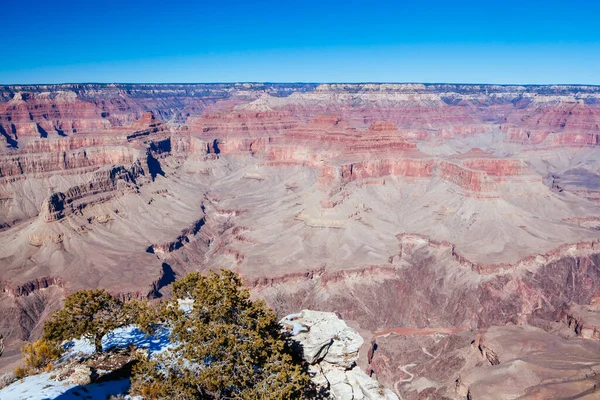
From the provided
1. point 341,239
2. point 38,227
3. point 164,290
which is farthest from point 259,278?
point 38,227

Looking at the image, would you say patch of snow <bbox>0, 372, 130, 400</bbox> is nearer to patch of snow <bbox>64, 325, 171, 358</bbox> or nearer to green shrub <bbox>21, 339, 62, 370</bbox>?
green shrub <bbox>21, 339, 62, 370</bbox>

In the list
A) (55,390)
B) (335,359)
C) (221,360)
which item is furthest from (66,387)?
(335,359)

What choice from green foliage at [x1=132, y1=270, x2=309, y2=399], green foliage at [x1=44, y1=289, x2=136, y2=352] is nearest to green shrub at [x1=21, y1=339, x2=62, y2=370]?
green foliage at [x1=44, y1=289, x2=136, y2=352]

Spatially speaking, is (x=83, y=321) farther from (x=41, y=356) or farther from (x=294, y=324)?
(x=294, y=324)

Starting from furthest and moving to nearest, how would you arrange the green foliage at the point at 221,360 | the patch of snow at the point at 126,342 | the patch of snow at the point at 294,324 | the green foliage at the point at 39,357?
the patch of snow at the point at 294,324
the patch of snow at the point at 126,342
the green foliage at the point at 39,357
the green foliage at the point at 221,360

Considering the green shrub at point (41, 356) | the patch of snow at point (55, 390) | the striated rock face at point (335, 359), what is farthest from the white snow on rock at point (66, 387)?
the striated rock face at point (335, 359)

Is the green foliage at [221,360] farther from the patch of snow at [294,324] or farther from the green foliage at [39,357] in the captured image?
the green foliage at [39,357]
